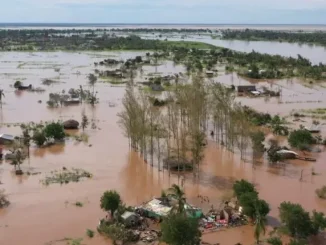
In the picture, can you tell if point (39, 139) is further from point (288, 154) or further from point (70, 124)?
point (288, 154)

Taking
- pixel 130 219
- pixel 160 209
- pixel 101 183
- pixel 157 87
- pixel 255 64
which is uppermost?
pixel 255 64

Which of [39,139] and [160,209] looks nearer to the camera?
[160,209]

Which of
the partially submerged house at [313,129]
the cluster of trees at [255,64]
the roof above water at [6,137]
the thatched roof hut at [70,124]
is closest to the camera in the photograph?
the roof above water at [6,137]

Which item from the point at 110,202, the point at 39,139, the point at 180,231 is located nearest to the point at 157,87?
the point at 39,139

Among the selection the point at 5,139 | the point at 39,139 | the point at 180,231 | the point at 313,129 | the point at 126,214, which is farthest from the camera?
the point at 313,129

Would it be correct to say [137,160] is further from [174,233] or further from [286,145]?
[174,233]

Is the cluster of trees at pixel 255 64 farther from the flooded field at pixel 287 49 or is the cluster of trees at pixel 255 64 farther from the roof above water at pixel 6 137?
the roof above water at pixel 6 137

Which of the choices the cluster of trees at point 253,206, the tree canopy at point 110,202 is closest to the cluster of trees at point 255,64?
the cluster of trees at point 253,206

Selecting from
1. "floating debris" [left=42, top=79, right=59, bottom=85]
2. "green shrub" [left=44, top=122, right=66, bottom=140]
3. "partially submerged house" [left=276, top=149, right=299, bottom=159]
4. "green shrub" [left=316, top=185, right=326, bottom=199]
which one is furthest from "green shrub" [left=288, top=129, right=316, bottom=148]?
"floating debris" [left=42, top=79, right=59, bottom=85]

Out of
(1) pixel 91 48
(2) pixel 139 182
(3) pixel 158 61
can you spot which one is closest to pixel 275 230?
(2) pixel 139 182
